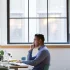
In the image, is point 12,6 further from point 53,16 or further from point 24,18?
point 53,16

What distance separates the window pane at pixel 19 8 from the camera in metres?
5.20

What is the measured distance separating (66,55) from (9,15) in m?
1.52

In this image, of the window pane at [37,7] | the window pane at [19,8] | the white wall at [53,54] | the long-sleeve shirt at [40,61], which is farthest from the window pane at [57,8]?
the long-sleeve shirt at [40,61]

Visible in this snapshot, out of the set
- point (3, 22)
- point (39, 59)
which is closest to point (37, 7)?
point (3, 22)

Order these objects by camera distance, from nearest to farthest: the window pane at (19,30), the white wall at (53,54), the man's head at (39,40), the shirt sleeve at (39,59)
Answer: the shirt sleeve at (39,59) → the man's head at (39,40) → the white wall at (53,54) → the window pane at (19,30)

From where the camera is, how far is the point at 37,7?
5.22 metres

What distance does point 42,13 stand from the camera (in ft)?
17.1

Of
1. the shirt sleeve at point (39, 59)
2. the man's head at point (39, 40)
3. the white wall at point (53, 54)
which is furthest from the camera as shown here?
the white wall at point (53, 54)

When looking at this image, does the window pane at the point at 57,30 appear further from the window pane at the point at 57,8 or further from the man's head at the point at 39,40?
the man's head at the point at 39,40

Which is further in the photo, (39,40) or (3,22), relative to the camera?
(3,22)

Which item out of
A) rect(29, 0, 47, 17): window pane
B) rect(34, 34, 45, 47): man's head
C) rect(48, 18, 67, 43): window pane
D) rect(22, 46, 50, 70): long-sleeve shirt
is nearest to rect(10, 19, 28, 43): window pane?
rect(29, 0, 47, 17): window pane

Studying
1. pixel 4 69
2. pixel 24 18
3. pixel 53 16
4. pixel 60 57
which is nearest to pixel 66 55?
pixel 60 57

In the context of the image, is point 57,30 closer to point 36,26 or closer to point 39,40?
point 36,26

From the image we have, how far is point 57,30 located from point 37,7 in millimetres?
681
